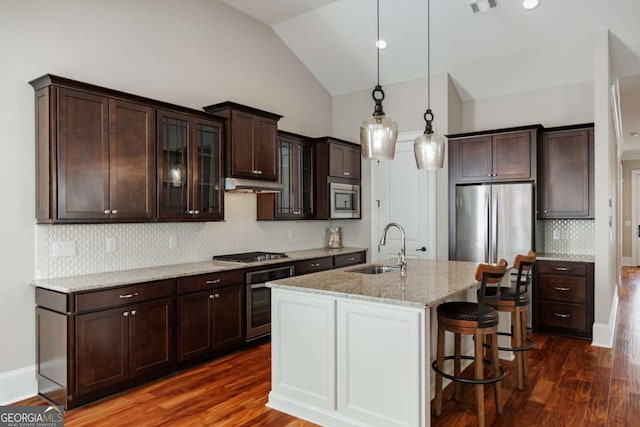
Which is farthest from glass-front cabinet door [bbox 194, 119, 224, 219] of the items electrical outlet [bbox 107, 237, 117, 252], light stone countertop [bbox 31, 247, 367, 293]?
electrical outlet [bbox 107, 237, 117, 252]

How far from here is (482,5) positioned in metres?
4.41

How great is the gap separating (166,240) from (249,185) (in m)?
0.97

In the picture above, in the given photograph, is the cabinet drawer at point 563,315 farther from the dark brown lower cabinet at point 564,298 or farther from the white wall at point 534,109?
the white wall at point 534,109

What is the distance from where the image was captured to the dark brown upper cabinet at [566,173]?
192 inches

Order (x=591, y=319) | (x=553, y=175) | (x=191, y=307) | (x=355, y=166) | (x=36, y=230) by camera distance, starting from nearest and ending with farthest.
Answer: (x=36, y=230) → (x=191, y=307) → (x=591, y=319) → (x=553, y=175) → (x=355, y=166)

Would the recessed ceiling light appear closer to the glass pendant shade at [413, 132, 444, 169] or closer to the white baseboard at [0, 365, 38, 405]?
the glass pendant shade at [413, 132, 444, 169]

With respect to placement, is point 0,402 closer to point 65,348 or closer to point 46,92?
point 65,348

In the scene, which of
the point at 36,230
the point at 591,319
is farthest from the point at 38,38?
the point at 591,319

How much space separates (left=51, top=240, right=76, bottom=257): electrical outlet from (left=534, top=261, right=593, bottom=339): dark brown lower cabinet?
4656 millimetres

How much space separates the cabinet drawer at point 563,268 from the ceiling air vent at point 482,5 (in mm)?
2778

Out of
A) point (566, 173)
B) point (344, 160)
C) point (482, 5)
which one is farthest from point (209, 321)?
point (566, 173)

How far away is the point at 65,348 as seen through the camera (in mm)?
2982

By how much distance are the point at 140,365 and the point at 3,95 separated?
2.23 metres

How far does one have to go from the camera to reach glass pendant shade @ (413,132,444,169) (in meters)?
3.35
